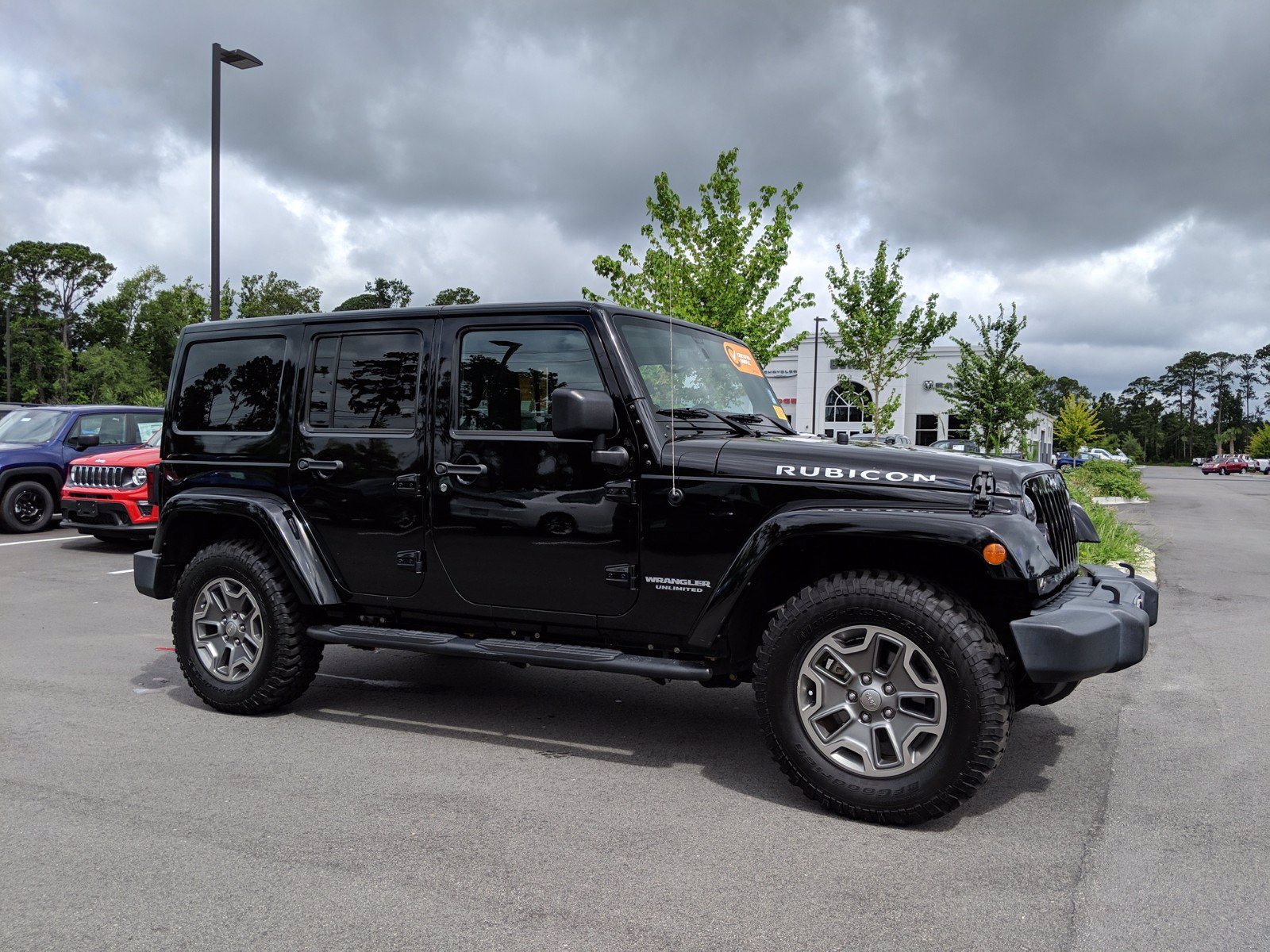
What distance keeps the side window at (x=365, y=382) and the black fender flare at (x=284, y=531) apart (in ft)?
1.57

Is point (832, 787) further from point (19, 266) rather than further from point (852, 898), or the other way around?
point (19, 266)

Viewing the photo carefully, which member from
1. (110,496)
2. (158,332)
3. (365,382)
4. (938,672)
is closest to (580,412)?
(365,382)

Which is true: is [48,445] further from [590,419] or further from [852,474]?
[852,474]

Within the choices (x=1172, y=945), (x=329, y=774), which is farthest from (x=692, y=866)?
(x=329, y=774)

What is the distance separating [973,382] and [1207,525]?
9.74 metres

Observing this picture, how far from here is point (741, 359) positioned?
17.2 feet

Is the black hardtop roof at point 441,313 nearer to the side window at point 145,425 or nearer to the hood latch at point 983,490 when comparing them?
the hood latch at point 983,490

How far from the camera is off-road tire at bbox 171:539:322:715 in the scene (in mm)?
4871

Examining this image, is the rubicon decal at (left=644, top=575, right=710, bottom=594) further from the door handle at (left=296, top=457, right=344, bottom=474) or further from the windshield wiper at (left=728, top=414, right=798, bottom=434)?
the door handle at (left=296, top=457, right=344, bottom=474)

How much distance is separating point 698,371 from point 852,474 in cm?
116

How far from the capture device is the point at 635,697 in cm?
550

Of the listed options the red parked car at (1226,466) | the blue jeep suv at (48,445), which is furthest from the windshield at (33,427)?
the red parked car at (1226,466)

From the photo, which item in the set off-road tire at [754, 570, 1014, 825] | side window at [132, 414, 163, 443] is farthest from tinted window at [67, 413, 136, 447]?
off-road tire at [754, 570, 1014, 825]

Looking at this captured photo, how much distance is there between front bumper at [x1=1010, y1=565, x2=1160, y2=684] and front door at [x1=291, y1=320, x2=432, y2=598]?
Answer: 2703 millimetres
